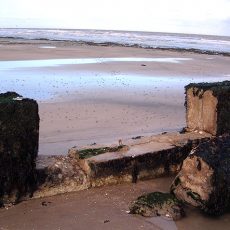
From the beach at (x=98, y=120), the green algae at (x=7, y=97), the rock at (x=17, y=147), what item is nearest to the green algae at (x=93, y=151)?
the beach at (x=98, y=120)

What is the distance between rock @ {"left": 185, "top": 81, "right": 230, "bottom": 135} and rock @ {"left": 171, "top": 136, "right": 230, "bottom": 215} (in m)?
1.02

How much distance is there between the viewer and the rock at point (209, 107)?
17.1 ft

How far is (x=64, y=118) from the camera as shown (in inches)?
299

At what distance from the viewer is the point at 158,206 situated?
3973mm

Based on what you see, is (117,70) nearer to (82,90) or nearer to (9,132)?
(82,90)

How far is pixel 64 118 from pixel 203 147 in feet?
12.5

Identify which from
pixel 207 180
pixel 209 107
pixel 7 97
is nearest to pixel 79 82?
pixel 209 107

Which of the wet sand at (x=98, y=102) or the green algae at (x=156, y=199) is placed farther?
the wet sand at (x=98, y=102)

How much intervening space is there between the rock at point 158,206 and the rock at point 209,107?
158 cm

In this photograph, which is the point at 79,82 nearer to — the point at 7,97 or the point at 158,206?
the point at 7,97

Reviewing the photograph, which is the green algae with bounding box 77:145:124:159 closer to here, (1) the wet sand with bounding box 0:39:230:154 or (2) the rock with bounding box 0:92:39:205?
(2) the rock with bounding box 0:92:39:205

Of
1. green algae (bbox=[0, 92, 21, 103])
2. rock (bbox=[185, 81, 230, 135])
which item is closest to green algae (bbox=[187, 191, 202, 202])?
rock (bbox=[185, 81, 230, 135])

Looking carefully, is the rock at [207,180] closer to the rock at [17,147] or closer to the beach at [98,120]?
the beach at [98,120]

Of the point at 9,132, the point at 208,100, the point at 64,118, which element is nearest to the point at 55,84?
the point at 64,118
